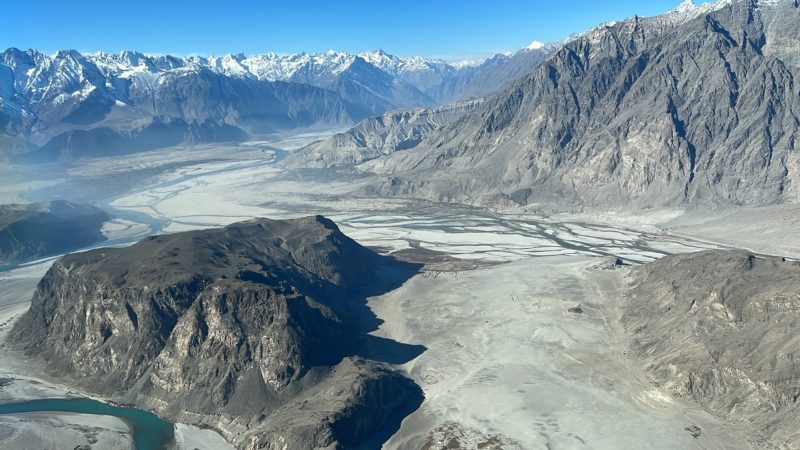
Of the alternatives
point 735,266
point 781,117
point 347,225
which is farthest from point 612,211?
point 735,266

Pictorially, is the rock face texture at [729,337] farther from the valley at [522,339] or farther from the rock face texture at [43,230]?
the rock face texture at [43,230]

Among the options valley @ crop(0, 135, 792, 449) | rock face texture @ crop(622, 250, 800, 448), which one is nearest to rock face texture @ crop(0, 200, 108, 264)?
valley @ crop(0, 135, 792, 449)

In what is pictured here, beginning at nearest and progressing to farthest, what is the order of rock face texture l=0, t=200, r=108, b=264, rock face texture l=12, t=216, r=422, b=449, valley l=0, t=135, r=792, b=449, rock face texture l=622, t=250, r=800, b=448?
rock face texture l=622, t=250, r=800, b=448
valley l=0, t=135, r=792, b=449
rock face texture l=12, t=216, r=422, b=449
rock face texture l=0, t=200, r=108, b=264

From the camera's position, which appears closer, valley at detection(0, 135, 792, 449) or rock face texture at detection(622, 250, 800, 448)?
rock face texture at detection(622, 250, 800, 448)

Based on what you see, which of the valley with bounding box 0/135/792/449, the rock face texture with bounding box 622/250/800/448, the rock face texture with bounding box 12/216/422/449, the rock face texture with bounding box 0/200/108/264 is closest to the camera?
the rock face texture with bounding box 622/250/800/448

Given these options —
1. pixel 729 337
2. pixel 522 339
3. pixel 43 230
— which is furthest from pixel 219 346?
pixel 43 230

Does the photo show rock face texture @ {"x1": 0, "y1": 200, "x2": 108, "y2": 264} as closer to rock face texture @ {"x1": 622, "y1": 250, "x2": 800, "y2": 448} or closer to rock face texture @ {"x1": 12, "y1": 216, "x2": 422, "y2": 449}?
rock face texture @ {"x1": 12, "y1": 216, "x2": 422, "y2": 449}
